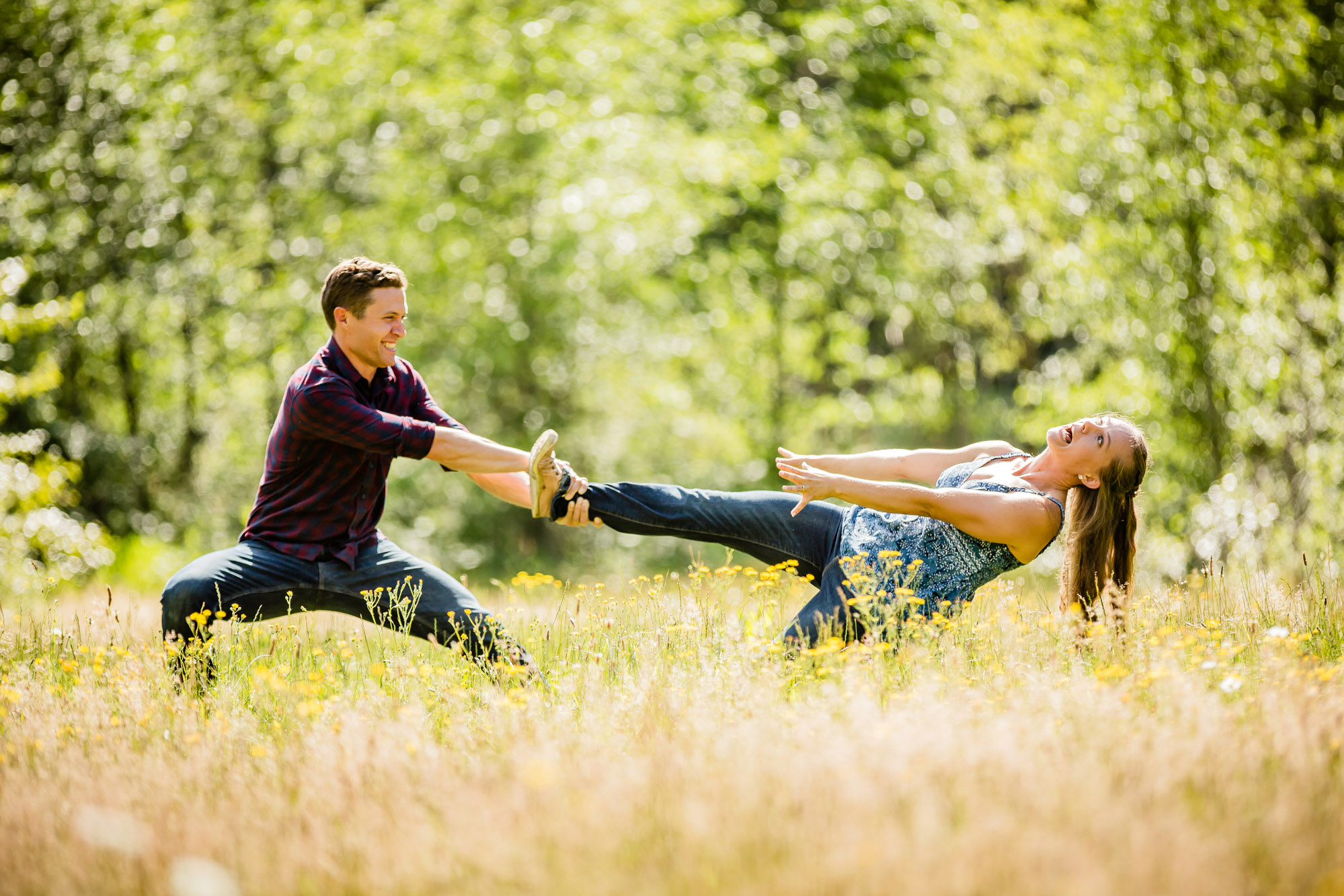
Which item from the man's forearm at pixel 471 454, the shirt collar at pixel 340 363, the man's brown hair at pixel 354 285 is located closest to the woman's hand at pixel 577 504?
the man's forearm at pixel 471 454

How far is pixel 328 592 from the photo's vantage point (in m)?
4.46

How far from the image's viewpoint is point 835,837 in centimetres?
235

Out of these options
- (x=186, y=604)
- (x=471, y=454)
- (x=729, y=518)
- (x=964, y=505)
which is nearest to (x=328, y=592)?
(x=186, y=604)

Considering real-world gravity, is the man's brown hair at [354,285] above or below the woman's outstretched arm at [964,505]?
above

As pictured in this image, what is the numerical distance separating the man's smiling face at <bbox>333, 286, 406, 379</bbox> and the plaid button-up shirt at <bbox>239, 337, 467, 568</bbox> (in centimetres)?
7

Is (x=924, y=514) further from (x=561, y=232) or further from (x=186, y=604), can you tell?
(x=561, y=232)

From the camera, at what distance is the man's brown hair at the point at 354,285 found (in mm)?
4578

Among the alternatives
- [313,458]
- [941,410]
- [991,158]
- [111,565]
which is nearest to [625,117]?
[991,158]

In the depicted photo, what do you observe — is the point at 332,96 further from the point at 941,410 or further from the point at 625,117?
the point at 941,410

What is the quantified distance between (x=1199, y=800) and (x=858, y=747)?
0.89m

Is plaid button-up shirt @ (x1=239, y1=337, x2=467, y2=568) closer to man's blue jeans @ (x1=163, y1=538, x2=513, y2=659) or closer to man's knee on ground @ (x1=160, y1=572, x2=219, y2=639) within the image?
man's blue jeans @ (x1=163, y1=538, x2=513, y2=659)

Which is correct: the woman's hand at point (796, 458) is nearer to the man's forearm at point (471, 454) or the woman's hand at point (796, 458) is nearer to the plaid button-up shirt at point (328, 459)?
the man's forearm at point (471, 454)

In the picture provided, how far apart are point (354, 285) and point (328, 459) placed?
2.62 feet

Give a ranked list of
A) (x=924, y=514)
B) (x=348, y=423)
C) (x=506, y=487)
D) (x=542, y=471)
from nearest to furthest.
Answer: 1. (x=924, y=514)
2. (x=348, y=423)
3. (x=542, y=471)
4. (x=506, y=487)
